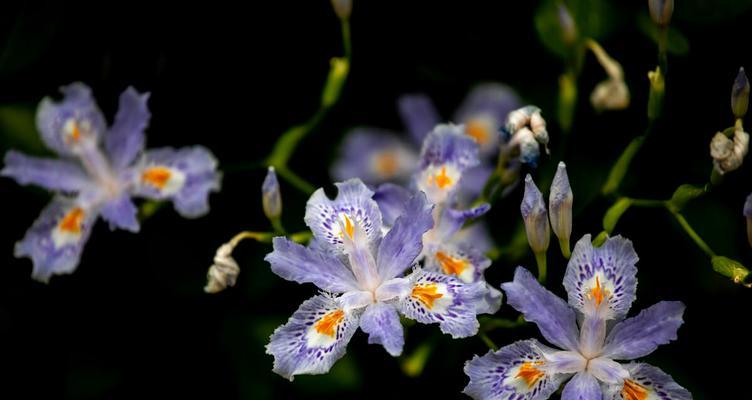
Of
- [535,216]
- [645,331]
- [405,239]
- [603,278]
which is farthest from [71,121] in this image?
[645,331]

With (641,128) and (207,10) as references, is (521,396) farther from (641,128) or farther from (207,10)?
(207,10)

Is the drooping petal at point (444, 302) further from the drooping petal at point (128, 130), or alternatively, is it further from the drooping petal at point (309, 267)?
the drooping petal at point (128, 130)

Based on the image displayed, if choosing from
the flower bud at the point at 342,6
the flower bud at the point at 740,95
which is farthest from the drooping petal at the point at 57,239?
the flower bud at the point at 740,95

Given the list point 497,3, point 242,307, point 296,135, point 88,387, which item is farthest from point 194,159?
point 497,3

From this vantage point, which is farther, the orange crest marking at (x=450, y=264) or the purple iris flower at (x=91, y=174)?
the purple iris flower at (x=91, y=174)

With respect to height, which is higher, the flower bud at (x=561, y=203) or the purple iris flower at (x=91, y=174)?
the flower bud at (x=561, y=203)

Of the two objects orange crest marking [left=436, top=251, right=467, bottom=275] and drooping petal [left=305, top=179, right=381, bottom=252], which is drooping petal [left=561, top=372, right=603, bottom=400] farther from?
drooping petal [left=305, top=179, right=381, bottom=252]

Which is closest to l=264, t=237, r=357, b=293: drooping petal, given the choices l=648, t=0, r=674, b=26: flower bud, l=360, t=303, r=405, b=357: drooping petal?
l=360, t=303, r=405, b=357: drooping petal
